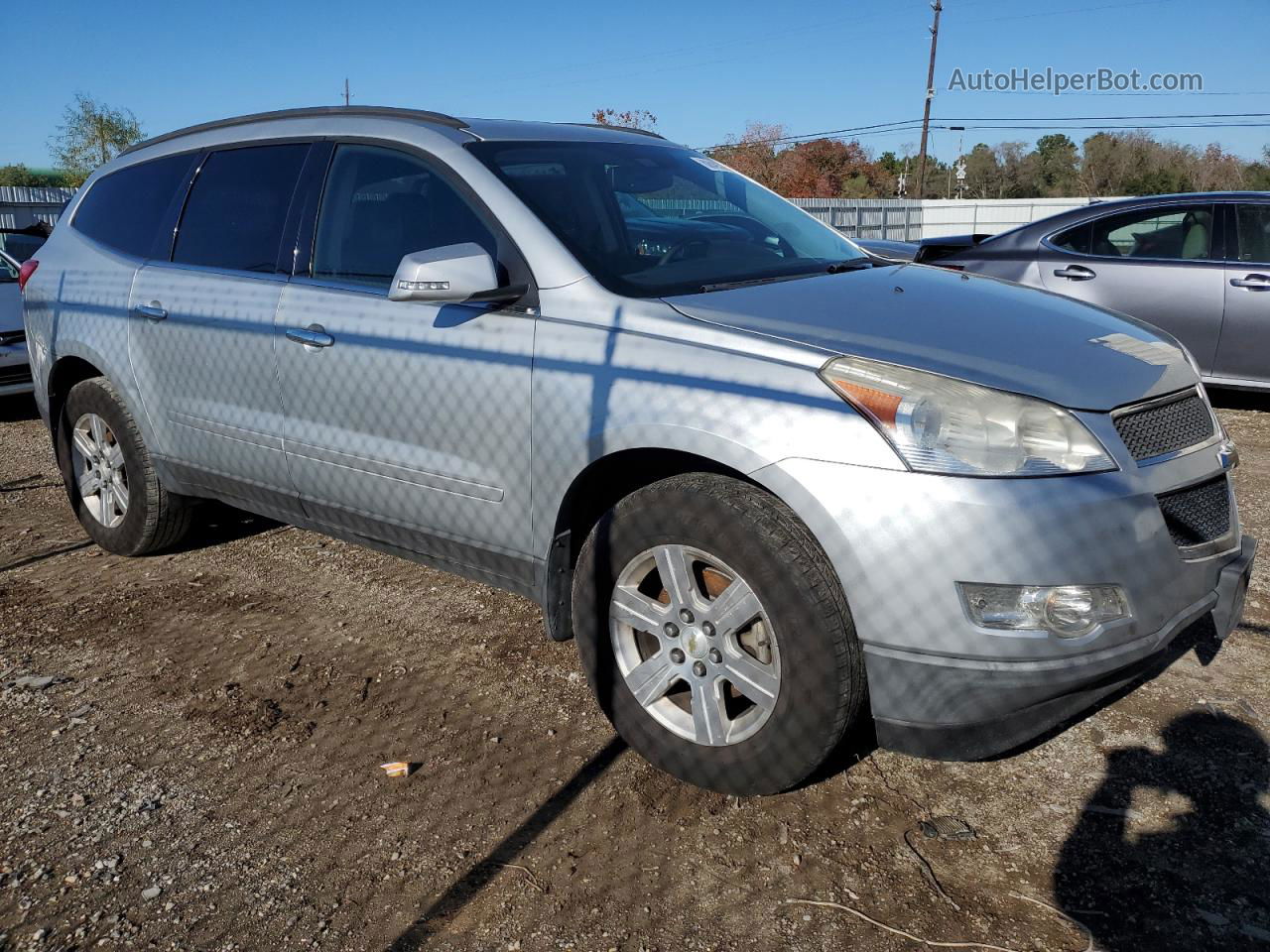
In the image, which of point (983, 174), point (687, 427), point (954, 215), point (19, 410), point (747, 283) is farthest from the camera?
point (983, 174)

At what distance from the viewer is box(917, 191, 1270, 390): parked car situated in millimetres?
6742

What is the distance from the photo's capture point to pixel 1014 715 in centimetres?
255

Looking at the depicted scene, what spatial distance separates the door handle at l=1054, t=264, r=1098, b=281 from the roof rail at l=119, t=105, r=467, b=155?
499cm

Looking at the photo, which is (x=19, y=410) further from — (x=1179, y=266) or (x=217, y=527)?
(x=1179, y=266)

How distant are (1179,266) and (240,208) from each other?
226 inches

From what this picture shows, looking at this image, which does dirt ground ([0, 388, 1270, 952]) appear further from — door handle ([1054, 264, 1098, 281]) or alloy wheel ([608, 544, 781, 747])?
door handle ([1054, 264, 1098, 281])

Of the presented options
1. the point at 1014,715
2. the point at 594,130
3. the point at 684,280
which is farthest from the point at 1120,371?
the point at 594,130

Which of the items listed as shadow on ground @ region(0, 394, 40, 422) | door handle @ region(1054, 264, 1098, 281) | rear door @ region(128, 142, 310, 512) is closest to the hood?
rear door @ region(128, 142, 310, 512)

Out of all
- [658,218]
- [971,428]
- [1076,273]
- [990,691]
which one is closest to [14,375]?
[658,218]

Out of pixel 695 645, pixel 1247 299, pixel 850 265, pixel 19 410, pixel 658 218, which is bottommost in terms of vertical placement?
pixel 19 410

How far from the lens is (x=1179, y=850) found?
2604 mm

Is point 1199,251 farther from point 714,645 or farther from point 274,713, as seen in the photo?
point 274,713

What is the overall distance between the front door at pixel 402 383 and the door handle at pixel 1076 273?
5.18 metres

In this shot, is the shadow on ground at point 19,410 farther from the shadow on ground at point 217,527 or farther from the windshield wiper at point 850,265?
the windshield wiper at point 850,265
